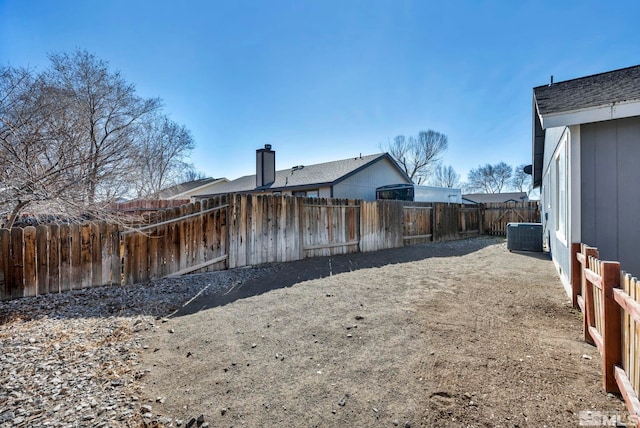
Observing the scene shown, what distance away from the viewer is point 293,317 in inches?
153

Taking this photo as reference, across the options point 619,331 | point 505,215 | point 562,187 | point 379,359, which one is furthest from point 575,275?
point 505,215

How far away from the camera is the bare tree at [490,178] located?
47.5 m

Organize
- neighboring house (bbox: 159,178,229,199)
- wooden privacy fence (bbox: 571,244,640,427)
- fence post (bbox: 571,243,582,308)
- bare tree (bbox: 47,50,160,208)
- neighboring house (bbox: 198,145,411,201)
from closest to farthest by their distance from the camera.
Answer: wooden privacy fence (bbox: 571,244,640,427), fence post (bbox: 571,243,582,308), bare tree (bbox: 47,50,160,208), neighboring house (bbox: 198,145,411,201), neighboring house (bbox: 159,178,229,199)

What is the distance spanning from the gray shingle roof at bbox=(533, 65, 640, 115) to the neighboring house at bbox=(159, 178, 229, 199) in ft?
81.1

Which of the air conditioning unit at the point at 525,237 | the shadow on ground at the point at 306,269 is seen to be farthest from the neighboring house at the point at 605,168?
the air conditioning unit at the point at 525,237

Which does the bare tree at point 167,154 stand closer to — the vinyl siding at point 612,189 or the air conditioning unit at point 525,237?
the air conditioning unit at point 525,237

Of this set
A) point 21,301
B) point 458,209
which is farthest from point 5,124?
point 458,209

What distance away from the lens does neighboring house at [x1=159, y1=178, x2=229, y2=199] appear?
1003 inches

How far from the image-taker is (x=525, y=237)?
30.4 ft

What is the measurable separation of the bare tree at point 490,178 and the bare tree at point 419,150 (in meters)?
19.1

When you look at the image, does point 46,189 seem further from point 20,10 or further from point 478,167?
point 478,167

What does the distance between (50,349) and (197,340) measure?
1.36m

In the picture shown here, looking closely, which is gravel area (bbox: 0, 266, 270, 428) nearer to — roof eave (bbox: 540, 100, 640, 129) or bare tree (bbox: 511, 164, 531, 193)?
roof eave (bbox: 540, 100, 640, 129)

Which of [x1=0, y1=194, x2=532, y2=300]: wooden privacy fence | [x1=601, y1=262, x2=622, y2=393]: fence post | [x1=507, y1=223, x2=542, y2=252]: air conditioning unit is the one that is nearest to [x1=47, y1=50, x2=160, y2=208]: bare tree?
[x1=0, y1=194, x2=532, y2=300]: wooden privacy fence
